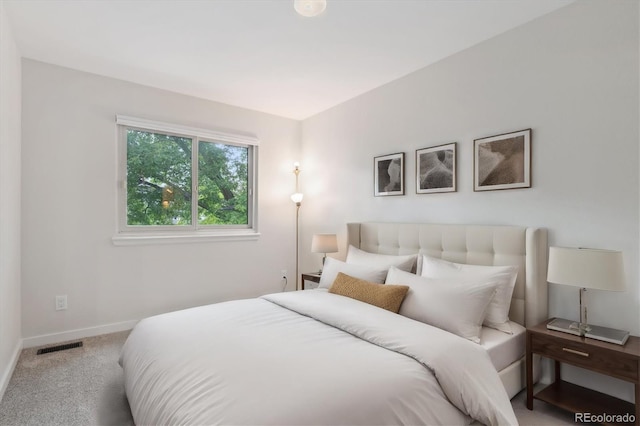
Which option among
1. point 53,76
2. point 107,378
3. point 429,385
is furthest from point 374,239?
point 53,76

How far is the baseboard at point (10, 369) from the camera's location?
7.15ft

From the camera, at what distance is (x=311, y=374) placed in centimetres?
139

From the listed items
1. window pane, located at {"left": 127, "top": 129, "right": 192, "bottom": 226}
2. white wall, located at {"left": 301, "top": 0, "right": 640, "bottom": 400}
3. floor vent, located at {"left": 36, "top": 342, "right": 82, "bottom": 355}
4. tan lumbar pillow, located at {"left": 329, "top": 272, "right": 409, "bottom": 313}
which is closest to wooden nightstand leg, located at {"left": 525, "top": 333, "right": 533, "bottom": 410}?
white wall, located at {"left": 301, "top": 0, "right": 640, "bottom": 400}

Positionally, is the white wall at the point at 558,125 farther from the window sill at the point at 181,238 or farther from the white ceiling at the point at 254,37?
the window sill at the point at 181,238

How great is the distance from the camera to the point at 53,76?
3023 mm

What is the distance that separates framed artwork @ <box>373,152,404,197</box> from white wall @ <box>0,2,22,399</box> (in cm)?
301

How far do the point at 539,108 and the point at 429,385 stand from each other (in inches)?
80.5

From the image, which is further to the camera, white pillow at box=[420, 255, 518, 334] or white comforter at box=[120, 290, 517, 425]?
white pillow at box=[420, 255, 518, 334]

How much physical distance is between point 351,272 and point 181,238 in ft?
6.60

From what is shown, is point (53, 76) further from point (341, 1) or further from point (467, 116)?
point (467, 116)

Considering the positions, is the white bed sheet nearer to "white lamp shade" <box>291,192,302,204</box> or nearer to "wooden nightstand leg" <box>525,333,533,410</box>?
"wooden nightstand leg" <box>525,333,533,410</box>

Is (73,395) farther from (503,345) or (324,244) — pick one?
(503,345)

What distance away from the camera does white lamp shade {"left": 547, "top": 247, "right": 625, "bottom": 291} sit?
1758mm

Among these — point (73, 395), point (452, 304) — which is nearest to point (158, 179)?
point (73, 395)
